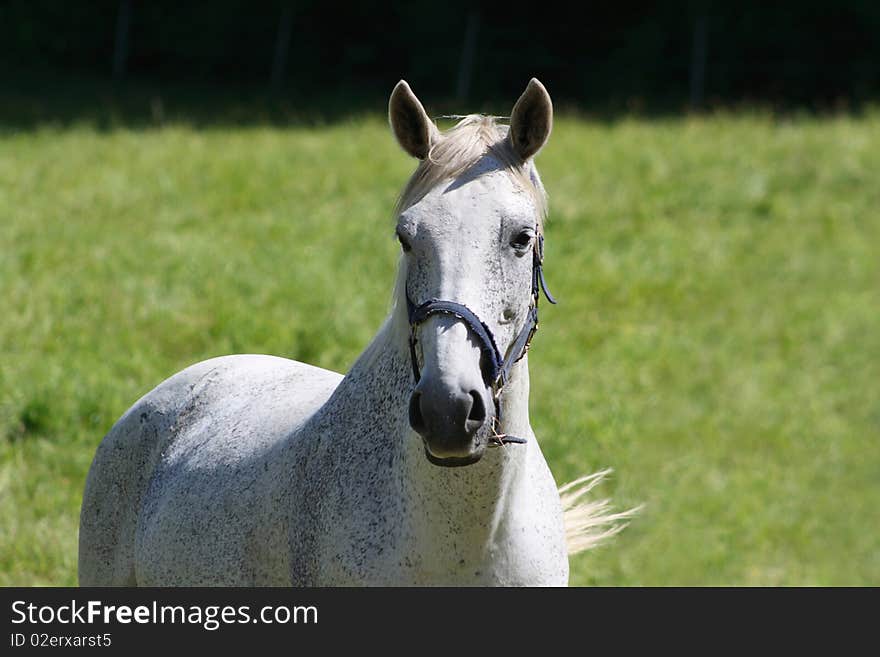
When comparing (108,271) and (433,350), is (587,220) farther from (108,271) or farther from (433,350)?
(433,350)

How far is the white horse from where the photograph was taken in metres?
2.54

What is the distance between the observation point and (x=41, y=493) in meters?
5.92

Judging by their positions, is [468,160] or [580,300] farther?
[580,300]

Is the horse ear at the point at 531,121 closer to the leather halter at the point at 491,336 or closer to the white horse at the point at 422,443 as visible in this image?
the white horse at the point at 422,443

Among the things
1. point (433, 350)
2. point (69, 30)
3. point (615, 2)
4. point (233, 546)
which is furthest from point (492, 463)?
point (69, 30)

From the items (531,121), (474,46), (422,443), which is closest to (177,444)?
(422,443)

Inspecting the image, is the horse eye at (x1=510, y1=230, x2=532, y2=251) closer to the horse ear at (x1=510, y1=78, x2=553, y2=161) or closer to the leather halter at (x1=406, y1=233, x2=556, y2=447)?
the leather halter at (x1=406, y1=233, x2=556, y2=447)

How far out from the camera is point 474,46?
66.3 ft

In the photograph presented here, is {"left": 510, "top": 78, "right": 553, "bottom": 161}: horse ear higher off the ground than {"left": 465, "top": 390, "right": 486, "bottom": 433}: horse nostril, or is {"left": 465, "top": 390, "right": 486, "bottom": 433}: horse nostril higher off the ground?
{"left": 510, "top": 78, "right": 553, "bottom": 161}: horse ear

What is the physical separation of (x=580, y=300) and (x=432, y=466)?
6.59 metres

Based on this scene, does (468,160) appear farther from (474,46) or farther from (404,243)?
(474,46)

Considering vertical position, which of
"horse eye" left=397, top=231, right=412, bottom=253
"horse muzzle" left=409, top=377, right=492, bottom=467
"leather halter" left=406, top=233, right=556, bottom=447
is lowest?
"horse muzzle" left=409, top=377, right=492, bottom=467

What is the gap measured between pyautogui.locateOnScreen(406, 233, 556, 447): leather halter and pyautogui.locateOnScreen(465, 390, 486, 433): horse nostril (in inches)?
5.0

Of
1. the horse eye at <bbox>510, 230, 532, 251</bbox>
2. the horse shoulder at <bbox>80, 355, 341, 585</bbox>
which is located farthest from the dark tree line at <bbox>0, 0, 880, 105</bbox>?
the horse eye at <bbox>510, 230, 532, 251</bbox>
